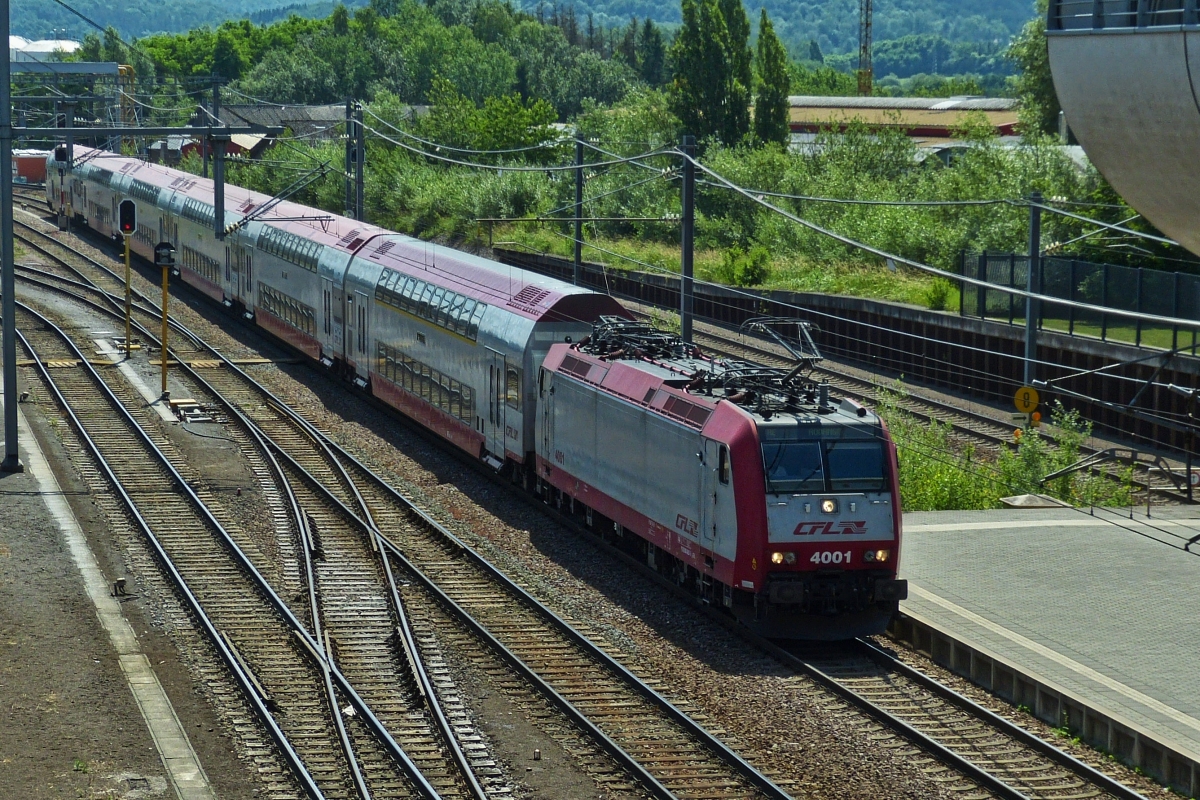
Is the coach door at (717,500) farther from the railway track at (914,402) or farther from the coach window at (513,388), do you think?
the railway track at (914,402)

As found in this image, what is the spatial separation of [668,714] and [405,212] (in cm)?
5771

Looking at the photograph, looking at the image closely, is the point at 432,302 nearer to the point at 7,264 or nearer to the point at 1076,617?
the point at 7,264

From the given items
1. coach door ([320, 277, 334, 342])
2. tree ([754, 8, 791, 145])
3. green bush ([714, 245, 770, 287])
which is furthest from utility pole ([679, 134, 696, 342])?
tree ([754, 8, 791, 145])

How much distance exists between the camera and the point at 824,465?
58.4 feet

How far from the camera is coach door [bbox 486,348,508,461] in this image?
2552 centimetres

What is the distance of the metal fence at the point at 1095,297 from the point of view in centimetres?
3269

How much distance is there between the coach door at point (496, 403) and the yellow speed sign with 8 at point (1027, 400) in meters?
9.64

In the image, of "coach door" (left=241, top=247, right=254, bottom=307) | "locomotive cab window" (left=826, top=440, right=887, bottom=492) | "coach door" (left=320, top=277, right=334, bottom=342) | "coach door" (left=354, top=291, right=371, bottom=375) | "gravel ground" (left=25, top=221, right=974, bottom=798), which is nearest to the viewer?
"gravel ground" (left=25, top=221, right=974, bottom=798)

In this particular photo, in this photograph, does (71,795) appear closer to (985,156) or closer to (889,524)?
(889,524)

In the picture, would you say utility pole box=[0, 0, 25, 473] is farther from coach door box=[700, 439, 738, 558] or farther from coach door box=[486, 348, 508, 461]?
coach door box=[700, 439, 738, 558]

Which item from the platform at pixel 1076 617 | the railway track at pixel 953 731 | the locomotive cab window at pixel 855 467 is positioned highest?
the locomotive cab window at pixel 855 467

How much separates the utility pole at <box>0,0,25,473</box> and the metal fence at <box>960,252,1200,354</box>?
786 inches

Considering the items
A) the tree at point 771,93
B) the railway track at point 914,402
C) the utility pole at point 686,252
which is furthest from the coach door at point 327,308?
the tree at point 771,93

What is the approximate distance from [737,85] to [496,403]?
165 feet
